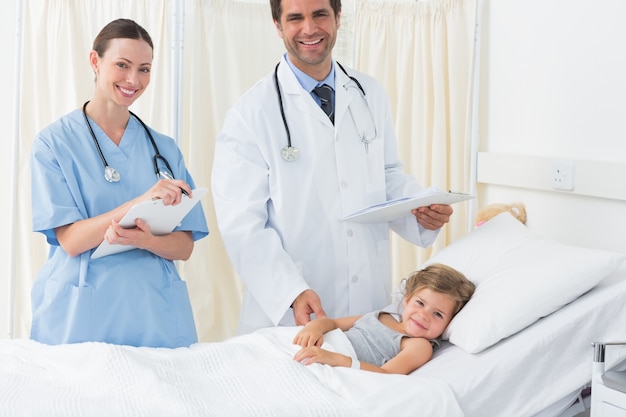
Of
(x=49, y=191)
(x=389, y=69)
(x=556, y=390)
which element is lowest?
(x=556, y=390)

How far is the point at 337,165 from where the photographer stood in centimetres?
224

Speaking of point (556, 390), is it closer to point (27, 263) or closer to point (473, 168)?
point (473, 168)

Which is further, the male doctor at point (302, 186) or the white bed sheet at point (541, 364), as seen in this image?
the male doctor at point (302, 186)

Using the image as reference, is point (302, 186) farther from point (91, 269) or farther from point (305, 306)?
point (91, 269)

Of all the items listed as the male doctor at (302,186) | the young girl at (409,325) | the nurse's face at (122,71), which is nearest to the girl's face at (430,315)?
the young girl at (409,325)

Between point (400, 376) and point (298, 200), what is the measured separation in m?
0.70

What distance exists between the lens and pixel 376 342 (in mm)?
1958

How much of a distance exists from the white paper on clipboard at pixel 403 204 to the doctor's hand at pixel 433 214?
61 mm

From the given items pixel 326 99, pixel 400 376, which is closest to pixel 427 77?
pixel 326 99

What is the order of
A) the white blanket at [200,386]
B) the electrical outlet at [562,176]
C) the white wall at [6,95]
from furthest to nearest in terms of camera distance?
1. the white wall at [6,95]
2. the electrical outlet at [562,176]
3. the white blanket at [200,386]

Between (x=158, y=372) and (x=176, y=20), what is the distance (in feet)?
5.72

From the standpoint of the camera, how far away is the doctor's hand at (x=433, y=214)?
224cm

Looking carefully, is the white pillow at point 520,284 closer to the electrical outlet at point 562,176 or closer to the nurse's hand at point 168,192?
the electrical outlet at point 562,176

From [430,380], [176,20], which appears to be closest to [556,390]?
[430,380]
